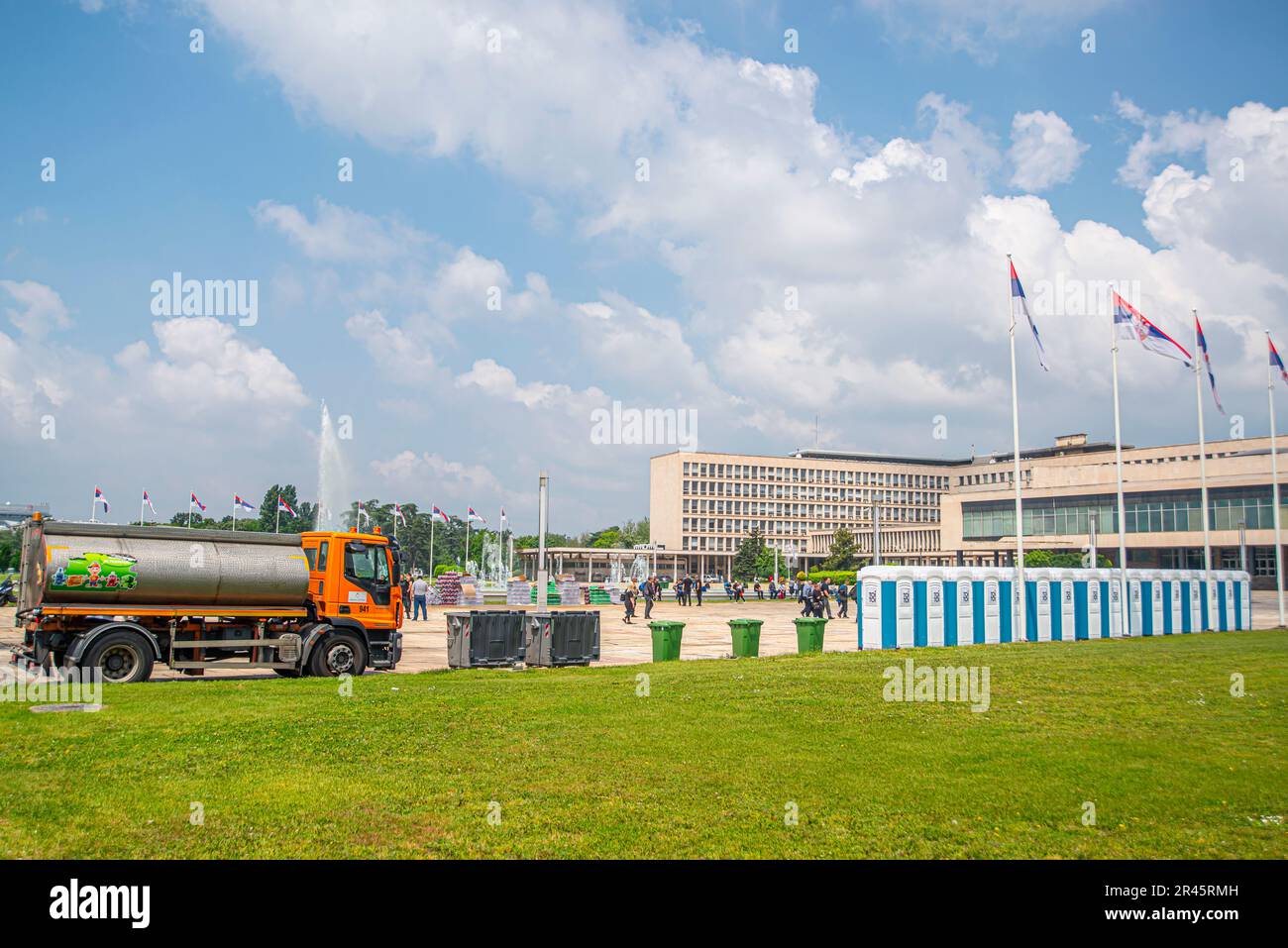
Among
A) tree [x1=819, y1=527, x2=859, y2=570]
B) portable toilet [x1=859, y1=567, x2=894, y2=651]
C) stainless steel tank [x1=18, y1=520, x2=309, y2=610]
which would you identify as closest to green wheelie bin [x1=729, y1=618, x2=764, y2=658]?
portable toilet [x1=859, y1=567, x2=894, y2=651]

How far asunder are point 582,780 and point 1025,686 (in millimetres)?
9868

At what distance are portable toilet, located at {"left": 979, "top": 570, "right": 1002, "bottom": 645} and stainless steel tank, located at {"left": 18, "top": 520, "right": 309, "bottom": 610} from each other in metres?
18.7

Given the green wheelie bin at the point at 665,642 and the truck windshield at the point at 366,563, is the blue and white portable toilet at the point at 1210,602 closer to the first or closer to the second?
the green wheelie bin at the point at 665,642

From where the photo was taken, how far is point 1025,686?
643 inches

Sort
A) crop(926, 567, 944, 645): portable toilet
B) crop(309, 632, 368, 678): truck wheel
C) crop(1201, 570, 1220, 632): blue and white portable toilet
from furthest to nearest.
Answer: crop(1201, 570, 1220, 632): blue and white portable toilet, crop(926, 567, 944, 645): portable toilet, crop(309, 632, 368, 678): truck wheel

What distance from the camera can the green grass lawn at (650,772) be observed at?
24.3 ft

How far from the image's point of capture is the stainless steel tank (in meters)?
16.6

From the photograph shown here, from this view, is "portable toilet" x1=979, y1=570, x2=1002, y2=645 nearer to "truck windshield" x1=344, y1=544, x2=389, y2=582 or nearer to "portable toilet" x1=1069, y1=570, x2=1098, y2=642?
"portable toilet" x1=1069, y1=570, x2=1098, y2=642

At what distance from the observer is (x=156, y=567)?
17250 mm

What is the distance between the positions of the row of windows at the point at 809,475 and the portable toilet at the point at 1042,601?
428 feet

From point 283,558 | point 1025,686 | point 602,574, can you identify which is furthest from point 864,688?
point 602,574

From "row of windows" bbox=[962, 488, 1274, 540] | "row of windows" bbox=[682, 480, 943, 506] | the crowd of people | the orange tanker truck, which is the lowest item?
the crowd of people
